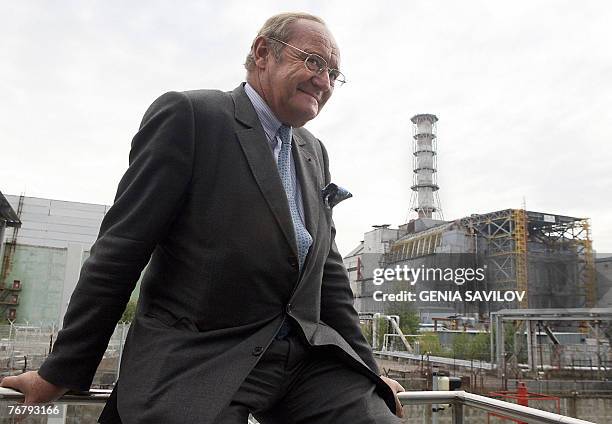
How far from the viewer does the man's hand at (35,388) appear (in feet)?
3.02

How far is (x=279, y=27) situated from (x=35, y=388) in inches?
31.3

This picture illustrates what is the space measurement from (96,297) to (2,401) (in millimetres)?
382

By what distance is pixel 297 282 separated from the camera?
0.98m

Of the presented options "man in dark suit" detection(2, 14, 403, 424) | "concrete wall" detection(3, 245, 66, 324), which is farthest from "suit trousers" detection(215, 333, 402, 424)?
"concrete wall" detection(3, 245, 66, 324)

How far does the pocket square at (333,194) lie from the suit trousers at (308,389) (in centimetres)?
31

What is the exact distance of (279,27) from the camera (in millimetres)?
1062

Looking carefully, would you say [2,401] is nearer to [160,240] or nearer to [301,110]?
[160,240]

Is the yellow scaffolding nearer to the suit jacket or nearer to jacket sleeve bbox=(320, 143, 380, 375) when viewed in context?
jacket sleeve bbox=(320, 143, 380, 375)

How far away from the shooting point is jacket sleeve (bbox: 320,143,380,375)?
1151 millimetres

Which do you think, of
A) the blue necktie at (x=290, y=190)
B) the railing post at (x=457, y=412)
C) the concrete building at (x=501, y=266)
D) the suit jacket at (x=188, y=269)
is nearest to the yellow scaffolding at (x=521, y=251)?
the concrete building at (x=501, y=266)

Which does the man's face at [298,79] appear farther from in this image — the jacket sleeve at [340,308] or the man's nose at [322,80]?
the jacket sleeve at [340,308]

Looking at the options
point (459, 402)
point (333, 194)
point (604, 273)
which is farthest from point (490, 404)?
point (604, 273)

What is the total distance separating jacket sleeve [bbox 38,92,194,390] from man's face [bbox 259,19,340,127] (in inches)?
7.9

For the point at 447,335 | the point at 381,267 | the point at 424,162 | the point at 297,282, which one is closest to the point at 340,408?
the point at 297,282
